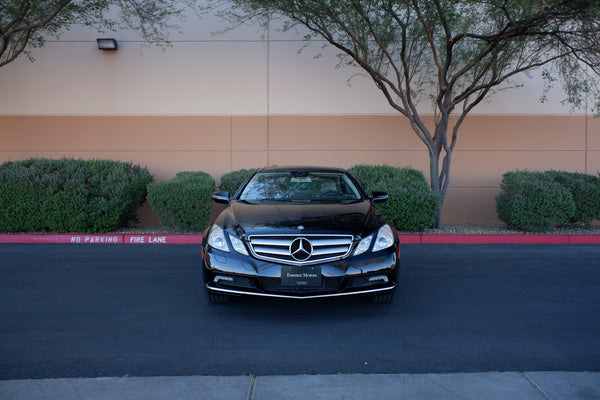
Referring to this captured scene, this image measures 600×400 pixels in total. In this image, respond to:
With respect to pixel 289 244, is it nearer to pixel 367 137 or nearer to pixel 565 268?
pixel 565 268

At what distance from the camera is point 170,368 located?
144 inches

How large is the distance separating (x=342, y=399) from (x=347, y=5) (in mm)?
7962

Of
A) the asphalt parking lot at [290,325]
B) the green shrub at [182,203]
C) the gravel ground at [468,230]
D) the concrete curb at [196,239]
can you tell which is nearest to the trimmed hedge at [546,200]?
the gravel ground at [468,230]

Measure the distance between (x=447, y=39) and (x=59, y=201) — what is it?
316 inches

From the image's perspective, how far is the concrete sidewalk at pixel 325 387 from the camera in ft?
10.5

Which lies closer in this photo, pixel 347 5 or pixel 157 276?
pixel 157 276

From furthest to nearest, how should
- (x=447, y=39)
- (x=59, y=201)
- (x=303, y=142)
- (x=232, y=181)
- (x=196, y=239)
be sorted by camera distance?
(x=303, y=142)
(x=232, y=181)
(x=59, y=201)
(x=196, y=239)
(x=447, y=39)

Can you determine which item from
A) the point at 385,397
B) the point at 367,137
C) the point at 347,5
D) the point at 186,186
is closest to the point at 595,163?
the point at 367,137

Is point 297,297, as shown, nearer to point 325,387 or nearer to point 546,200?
point 325,387

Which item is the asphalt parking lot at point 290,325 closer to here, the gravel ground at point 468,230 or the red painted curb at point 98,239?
the red painted curb at point 98,239

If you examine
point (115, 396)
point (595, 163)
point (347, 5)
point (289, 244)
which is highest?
point (347, 5)

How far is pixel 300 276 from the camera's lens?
4477mm

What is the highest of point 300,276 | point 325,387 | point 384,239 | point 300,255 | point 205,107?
point 205,107

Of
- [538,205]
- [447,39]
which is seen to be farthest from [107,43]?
[538,205]
